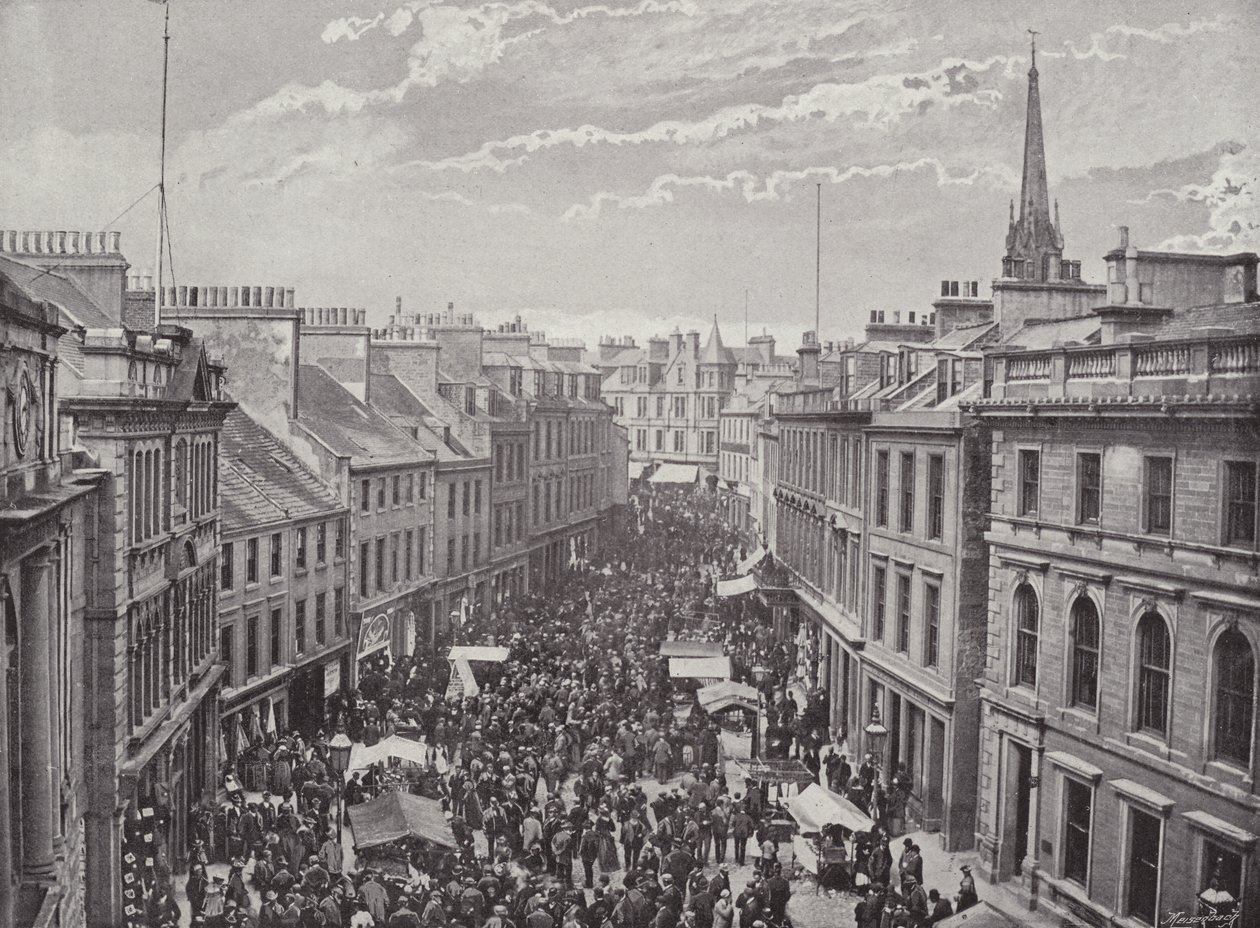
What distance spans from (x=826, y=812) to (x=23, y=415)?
14337mm

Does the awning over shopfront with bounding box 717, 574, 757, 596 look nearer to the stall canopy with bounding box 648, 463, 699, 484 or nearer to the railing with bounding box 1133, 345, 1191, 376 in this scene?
the railing with bounding box 1133, 345, 1191, 376

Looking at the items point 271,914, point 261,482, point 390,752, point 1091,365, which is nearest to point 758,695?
point 390,752

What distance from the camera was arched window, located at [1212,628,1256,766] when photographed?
15906 mm

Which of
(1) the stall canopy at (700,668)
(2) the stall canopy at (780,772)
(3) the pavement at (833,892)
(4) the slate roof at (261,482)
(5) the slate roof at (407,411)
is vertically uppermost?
(5) the slate roof at (407,411)

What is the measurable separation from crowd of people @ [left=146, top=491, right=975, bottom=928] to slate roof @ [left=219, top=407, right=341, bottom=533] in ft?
17.6

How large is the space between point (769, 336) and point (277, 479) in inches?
2384

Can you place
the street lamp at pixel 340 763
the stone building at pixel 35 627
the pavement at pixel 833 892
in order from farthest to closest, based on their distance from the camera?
the street lamp at pixel 340 763 < the pavement at pixel 833 892 < the stone building at pixel 35 627

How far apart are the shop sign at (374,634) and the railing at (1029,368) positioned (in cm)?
2134

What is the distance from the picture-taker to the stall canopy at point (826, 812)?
66.6 ft

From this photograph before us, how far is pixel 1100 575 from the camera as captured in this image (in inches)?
744

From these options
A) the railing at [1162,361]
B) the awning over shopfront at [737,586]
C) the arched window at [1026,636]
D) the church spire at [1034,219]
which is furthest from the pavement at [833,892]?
the awning over shopfront at [737,586]

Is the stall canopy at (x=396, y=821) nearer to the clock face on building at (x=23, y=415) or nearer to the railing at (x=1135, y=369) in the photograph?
the clock face on building at (x=23, y=415)

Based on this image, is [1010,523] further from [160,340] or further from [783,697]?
[160,340]

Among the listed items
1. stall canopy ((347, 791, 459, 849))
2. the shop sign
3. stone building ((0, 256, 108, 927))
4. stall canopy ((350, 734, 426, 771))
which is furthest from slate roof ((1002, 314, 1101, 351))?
the shop sign
